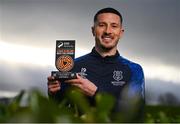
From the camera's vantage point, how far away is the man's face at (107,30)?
354 centimetres

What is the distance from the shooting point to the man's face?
3.54m

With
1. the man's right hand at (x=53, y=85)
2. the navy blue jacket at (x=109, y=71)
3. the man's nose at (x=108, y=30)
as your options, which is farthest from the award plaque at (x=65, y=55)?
the man's nose at (x=108, y=30)

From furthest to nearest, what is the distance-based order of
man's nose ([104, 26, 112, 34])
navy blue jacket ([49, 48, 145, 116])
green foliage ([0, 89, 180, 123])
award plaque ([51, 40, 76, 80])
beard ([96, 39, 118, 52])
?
beard ([96, 39, 118, 52]), man's nose ([104, 26, 112, 34]), navy blue jacket ([49, 48, 145, 116]), award plaque ([51, 40, 76, 80]), green foliage ([0, 89, 180, 123])

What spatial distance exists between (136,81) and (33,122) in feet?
10.6

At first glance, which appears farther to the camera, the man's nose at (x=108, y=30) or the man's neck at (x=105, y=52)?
the man's neck at (x=105, y=52)

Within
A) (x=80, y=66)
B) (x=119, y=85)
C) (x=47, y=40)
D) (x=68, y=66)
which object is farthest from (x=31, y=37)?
(x=68, y=66)

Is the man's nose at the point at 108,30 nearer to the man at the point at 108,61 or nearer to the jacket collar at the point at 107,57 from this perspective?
the man at the point at 108,61

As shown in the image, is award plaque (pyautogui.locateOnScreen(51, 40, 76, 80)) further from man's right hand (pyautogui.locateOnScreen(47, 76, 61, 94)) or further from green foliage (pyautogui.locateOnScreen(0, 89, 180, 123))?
green foliage (pyautogui.locateOnScreen(0, 89, 180, 123))

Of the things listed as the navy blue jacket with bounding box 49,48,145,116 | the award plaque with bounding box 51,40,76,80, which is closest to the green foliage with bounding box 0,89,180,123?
the award plaque with bounding box 51,40,76,80

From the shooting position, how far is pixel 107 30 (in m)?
3.51

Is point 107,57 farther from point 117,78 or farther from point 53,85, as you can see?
point 53,85

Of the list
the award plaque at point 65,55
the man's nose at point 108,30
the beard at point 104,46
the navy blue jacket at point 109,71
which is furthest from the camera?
the beard at point 104,46

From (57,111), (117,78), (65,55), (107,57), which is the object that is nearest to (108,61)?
(107,57)

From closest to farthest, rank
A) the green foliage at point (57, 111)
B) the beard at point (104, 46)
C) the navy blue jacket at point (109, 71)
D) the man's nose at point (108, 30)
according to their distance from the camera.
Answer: the green foliage at point (57, 111) → the navy blue jacket at point (109, 71) → the man's nose at point (108, 30) → the beard at point (104, 46)
